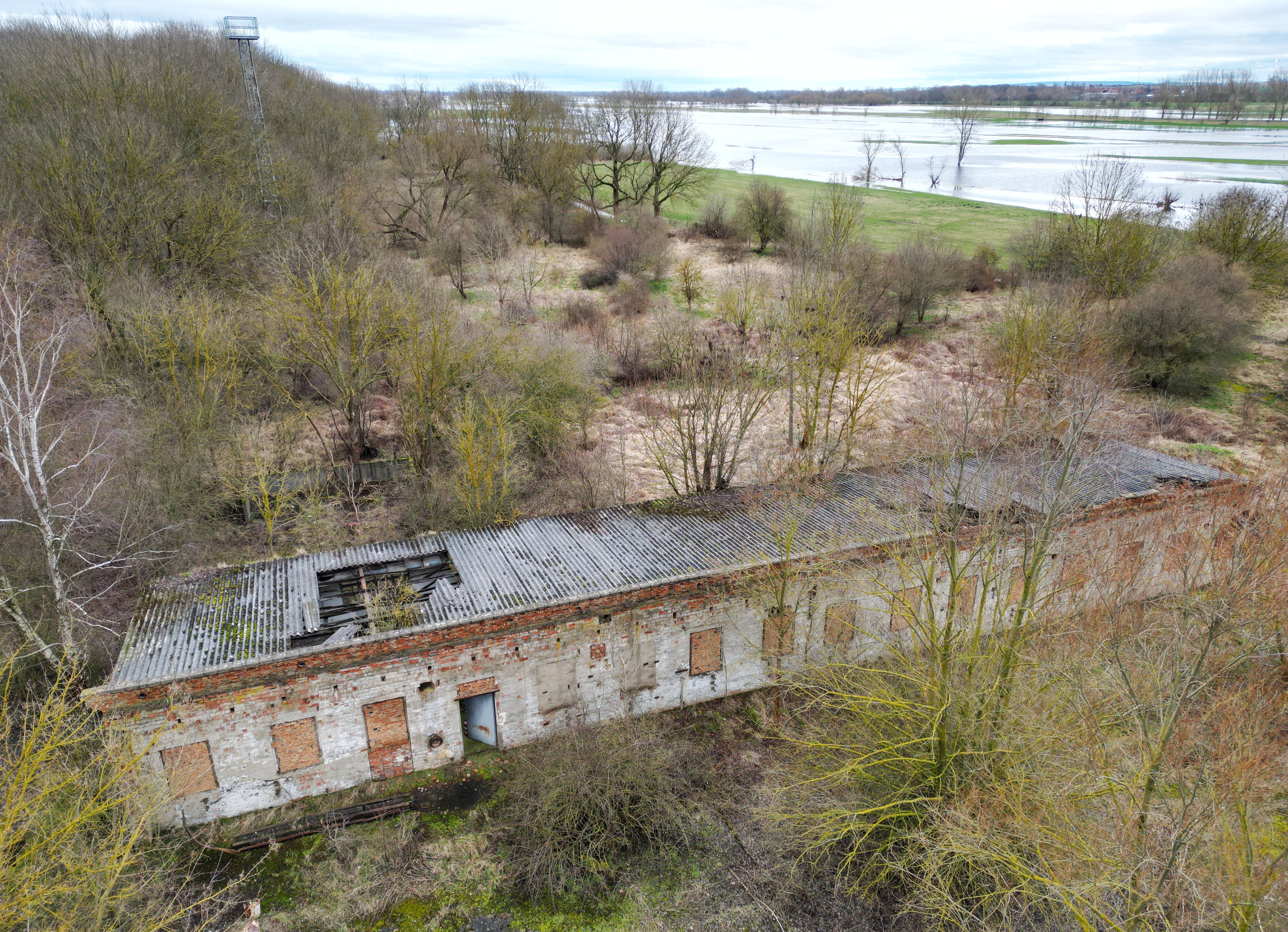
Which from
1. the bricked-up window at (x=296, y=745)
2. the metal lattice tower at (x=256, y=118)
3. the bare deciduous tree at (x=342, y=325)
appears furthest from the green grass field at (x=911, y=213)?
the bricked-up window at (x=296, y=745)

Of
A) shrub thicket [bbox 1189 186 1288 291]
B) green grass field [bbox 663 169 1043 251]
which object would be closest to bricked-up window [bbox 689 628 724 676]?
shrub thicket [bbox 1189 186 1288 291]

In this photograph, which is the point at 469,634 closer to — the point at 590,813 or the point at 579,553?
the point at 579,553

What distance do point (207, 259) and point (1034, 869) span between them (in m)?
29.1

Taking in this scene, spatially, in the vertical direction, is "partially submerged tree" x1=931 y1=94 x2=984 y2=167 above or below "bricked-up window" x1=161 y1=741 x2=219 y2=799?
→ above

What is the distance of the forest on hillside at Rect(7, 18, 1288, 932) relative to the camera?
10.5 meters

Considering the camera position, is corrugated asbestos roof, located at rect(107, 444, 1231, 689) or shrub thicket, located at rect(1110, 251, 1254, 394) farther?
shrub thicket, located at rect(1110, 251, 1254, 394)

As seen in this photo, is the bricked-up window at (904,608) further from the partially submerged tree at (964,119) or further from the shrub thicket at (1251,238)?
the partially submerged tree at (964,119)

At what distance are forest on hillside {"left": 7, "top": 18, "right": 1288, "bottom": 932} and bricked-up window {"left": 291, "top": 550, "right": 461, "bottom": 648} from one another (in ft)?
11.6

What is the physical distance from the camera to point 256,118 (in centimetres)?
3259

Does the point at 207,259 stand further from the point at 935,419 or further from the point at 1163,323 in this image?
the point at 1163,323

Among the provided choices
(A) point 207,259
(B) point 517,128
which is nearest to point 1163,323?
(A) point 207,259

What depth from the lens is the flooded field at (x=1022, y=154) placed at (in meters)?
64.2

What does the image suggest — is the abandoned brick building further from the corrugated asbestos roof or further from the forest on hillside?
the forest on hillside

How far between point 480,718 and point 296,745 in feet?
10.8
